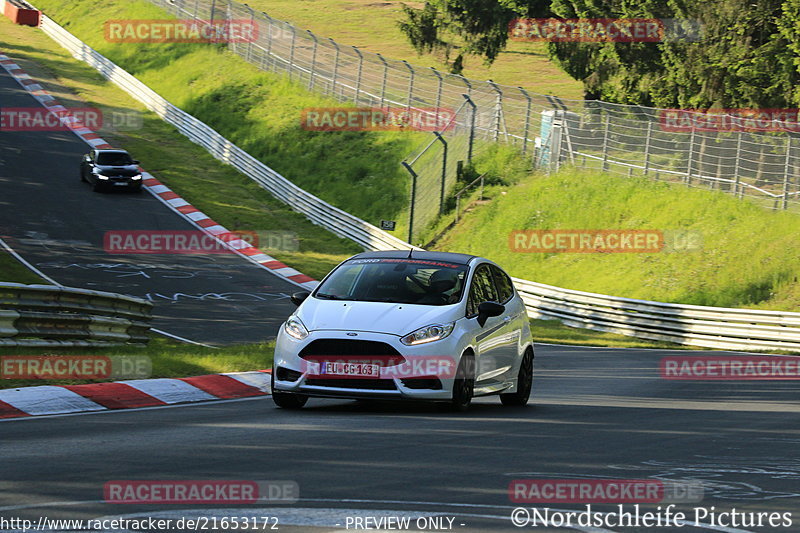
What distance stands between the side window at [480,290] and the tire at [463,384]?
592mm

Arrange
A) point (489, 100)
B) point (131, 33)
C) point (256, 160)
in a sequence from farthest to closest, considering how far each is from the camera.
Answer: point (131, 33) → point (256, 160) → point (489, 100)

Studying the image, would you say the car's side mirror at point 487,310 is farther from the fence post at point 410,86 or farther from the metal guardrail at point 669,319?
the fence post at point 410,86

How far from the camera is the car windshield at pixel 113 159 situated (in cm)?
3903

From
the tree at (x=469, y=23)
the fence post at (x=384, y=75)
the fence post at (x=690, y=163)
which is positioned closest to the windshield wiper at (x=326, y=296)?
the fence post at (x=690, y=163)

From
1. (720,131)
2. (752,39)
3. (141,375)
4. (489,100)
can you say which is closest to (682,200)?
(720,131)

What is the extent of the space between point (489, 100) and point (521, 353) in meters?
Answer: 28.3

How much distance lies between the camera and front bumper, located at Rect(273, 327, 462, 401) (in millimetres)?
10797

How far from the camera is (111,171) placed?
127ft

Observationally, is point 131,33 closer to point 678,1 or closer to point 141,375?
point 678,1

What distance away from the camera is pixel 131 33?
6444cm

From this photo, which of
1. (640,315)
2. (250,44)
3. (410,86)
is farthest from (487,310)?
(250,44)

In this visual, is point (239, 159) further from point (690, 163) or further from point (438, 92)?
point (690, 163)

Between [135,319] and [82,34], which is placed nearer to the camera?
[135,319]

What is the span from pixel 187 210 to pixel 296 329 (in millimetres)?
28063
